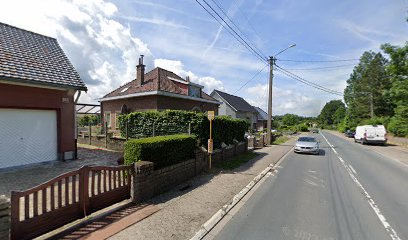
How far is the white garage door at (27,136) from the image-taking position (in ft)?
28.6

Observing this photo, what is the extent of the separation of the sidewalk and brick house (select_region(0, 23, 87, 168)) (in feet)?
22.1

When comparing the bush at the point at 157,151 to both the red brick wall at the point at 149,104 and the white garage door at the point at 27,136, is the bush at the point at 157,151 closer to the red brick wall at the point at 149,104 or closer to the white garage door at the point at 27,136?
the white garage door at the point at 27,136

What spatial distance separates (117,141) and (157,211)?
10374 millimetres

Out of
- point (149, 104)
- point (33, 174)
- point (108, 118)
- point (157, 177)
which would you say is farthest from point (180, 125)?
point (108, 118)

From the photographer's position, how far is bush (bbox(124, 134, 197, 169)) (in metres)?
6.69

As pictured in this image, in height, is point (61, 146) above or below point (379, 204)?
above

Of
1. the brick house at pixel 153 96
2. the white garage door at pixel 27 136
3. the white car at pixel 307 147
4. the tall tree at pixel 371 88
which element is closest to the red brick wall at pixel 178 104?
the brick house at pixel 153 96

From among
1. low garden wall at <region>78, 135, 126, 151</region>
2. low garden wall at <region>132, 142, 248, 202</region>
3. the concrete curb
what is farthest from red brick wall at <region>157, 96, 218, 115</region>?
the concrete curb

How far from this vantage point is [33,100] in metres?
9.45

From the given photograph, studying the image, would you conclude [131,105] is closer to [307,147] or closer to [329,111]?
[307,147]

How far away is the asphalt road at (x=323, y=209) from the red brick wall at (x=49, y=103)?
9.09 m

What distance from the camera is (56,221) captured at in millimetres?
4500

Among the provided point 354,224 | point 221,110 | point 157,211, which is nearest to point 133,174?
point 157,211

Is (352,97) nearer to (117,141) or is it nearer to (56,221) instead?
(117,141)
